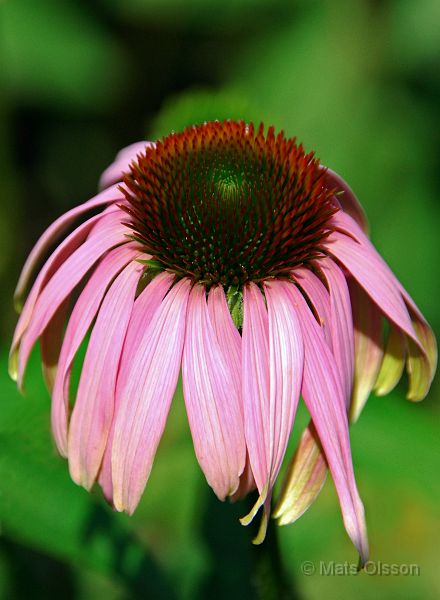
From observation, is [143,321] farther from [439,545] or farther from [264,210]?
[439,545]

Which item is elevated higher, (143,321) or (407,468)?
(143,321)

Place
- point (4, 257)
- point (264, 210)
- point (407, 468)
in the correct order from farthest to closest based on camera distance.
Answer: point (4, 257), point (407, 468), point (264, 210)

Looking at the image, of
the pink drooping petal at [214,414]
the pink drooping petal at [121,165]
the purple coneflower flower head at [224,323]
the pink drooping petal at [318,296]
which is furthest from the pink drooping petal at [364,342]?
the pink drooping petal at [121,165]

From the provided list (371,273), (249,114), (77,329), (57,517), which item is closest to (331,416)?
(371,273)

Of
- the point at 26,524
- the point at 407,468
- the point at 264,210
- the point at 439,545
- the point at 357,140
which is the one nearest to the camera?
the point at 264,210

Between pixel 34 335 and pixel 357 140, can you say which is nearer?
pixel 34 335

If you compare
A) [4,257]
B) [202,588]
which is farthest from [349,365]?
[4,257]

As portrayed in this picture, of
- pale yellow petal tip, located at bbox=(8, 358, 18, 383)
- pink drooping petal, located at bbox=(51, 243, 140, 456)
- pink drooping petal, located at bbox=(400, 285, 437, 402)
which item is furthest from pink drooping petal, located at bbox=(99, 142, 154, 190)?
pink drooping petal, located at bbox=(400, 285, 437, 402)

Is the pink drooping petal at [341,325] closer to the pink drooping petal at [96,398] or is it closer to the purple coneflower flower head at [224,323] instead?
the purple coneflower flower head at [224,323]
